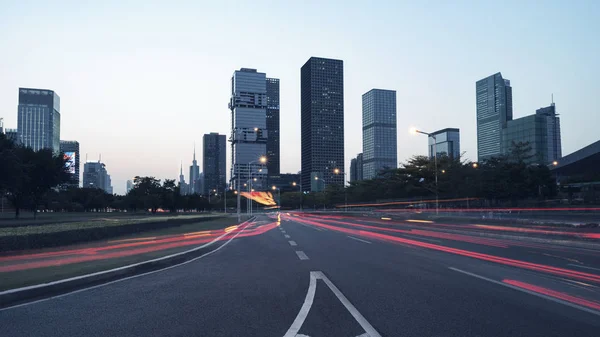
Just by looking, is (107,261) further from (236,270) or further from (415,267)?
(415,267)

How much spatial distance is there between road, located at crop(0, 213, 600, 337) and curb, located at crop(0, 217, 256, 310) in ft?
1.75

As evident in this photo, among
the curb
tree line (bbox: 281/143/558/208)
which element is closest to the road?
the curb

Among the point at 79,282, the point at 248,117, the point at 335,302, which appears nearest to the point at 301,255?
the point at 79,282

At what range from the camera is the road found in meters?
6.59

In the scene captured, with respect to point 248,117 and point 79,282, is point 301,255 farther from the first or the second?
point 248,117

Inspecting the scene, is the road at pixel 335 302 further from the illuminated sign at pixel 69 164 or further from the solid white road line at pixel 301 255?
the illuminated sign at pixel 69 164

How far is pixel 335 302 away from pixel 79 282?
6.27 meters

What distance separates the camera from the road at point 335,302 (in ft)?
21.6

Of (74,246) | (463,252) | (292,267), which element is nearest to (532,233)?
(463,252)

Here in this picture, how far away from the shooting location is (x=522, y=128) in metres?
174

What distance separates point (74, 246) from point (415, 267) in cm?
1542

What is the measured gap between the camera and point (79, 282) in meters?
10.5

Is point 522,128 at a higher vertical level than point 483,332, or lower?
higher

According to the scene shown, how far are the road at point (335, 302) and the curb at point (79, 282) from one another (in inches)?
21.0
